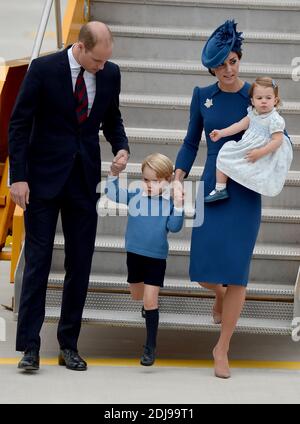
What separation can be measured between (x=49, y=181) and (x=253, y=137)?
3.35 ft

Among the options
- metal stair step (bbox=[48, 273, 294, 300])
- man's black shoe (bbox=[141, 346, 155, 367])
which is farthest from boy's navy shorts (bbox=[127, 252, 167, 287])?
man's black shoe (bbox=[141, 346, 155, 367])

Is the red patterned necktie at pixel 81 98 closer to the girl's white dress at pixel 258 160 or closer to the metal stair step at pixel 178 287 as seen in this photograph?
the girl's white dress at pixel 258 160

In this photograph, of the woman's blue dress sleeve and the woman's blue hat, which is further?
the woman's blue dress sleeve

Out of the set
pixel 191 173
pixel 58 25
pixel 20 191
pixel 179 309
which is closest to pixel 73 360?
pixel 179 309

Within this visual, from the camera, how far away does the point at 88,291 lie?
5.96m

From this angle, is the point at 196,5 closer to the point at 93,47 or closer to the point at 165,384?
the point at 93,47

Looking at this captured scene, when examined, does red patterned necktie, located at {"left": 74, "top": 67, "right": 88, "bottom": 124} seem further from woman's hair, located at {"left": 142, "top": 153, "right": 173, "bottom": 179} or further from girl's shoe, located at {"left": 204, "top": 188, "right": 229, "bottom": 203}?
girl's shoe, located at {"left": 204, "top": 188, "right": 229, "bottom": 203}

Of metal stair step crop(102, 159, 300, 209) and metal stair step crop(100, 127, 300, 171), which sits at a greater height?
metal stair step crop(100, 127, 300, 171)

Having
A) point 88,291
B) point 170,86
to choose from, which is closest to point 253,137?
point 88,291

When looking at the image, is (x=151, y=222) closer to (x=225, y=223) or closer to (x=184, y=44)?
(x=225, y=223)

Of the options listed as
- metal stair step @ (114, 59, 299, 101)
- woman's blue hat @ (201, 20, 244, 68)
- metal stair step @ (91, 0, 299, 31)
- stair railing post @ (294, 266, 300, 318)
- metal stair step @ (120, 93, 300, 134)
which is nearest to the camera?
woman's blue hat @ (201, 20, 244, 68)

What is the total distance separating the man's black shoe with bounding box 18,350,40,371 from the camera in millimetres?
5500

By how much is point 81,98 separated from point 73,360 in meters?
1.33

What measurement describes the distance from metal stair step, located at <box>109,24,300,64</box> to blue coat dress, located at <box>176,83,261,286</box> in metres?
2.63
